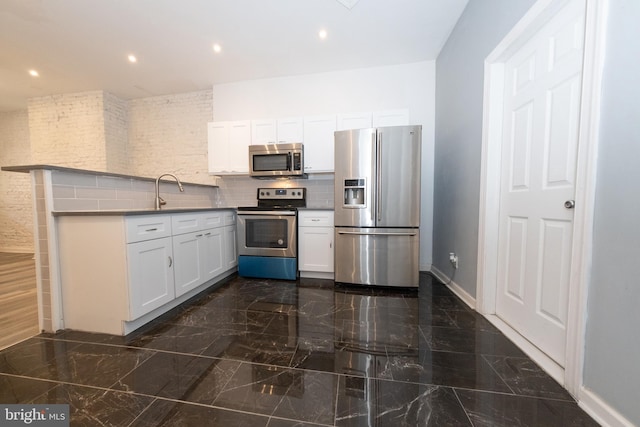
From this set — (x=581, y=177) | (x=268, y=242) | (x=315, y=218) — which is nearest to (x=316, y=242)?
(x=315, y=218)

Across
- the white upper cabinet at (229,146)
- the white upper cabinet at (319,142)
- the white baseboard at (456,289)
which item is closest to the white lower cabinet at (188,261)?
the white upper cabinet at (229,146)

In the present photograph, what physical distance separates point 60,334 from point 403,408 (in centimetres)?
247

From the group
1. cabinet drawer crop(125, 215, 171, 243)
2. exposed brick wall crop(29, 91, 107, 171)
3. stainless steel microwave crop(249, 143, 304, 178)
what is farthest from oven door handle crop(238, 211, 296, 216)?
exposed brick wall crop(29, 91, 107, 171)

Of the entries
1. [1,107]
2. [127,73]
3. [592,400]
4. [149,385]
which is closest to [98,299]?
[149,385]

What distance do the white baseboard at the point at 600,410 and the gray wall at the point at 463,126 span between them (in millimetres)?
1067

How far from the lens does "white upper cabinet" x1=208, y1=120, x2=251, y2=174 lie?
3.44 meters

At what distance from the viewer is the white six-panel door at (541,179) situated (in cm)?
132

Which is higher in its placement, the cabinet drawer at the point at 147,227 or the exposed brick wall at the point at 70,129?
the exposed brick wall at the point at 70,129

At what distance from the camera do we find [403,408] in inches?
44.0

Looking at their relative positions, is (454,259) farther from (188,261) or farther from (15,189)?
(15,189)

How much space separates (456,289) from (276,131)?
2995 millimetres

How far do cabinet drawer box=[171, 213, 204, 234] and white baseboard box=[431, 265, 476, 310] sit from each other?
2.81 m

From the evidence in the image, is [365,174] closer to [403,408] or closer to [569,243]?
[569,243]

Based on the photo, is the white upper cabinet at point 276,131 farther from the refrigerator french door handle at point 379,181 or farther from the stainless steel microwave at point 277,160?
the refrigerator french door handle at point 379,181
